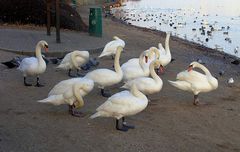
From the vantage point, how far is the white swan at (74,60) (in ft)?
39.2

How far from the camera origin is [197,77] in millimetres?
10391

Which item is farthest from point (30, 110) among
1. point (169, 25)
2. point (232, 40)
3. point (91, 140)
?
point (169, 25)

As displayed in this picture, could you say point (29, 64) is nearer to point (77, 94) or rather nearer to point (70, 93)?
point (70, 93)

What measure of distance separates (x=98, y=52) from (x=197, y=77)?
7026mm

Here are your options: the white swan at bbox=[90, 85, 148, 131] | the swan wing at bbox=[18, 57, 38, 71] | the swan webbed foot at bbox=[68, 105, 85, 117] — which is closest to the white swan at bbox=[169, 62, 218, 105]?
the white swan at bbox=[90, 85, 148, 131]

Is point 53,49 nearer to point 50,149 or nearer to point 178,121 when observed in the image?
point 178,121

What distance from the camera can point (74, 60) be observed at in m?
11.9

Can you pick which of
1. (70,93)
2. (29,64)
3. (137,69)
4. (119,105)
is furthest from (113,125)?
(29,64)

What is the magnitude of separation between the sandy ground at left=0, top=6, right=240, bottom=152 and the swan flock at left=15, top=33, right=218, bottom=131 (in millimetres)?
308

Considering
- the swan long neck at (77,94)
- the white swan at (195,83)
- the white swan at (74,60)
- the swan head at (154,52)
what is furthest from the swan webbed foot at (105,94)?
the swan long neck at (77,94)

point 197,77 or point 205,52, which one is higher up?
point 197,77

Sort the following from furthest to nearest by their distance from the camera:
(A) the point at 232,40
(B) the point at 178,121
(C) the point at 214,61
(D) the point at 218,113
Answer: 1. (A) the point at 232,40
2. (C) the point at 214,61
3. (D) the point at 218,113
4. (B) the point at 178,121

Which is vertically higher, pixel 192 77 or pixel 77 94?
pixel 77 94

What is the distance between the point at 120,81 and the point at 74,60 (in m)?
1.71
